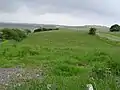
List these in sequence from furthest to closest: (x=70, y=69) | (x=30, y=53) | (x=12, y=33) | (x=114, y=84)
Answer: (x=12, y=33) < (x=30, y=53) < (x=70, y=69) < (x=114, y=84)

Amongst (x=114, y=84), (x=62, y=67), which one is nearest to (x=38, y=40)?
(x=62, y=67)

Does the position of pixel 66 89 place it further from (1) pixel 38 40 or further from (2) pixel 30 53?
(1) pixel 38 40

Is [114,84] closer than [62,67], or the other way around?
[114,84]

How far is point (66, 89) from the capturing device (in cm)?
679

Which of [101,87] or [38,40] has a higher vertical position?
[101,87]

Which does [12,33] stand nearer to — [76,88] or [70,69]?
[70,69]

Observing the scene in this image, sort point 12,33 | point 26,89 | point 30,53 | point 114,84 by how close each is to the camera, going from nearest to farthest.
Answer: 1. point 26,89
2. point 114,84
3. point 30,53
4. point 12,33

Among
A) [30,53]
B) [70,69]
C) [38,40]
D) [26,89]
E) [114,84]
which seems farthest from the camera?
[38,40]

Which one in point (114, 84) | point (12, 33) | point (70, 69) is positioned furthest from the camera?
point (12, 33)

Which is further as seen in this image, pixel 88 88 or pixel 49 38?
pixel 49 38

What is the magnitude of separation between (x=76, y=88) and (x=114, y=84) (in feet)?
2.75

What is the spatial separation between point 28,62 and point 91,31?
4940cm

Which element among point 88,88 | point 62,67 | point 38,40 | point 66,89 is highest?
point 88,88

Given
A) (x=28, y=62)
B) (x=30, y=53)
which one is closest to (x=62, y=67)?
(x=28, y=62)
